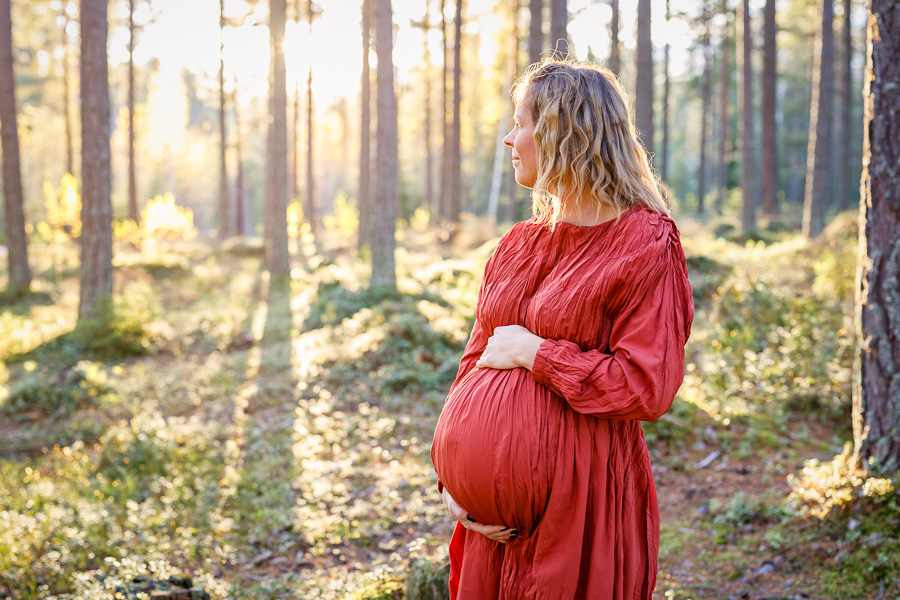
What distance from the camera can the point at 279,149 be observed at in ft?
47.6

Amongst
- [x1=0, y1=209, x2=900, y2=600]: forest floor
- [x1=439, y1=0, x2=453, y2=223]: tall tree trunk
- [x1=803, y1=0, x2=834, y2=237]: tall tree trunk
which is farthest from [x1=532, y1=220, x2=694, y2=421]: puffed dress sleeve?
[x1=439, y1=0, x2=453, y2=223]: tall tree trunk

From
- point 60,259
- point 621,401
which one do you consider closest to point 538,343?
point 621,401

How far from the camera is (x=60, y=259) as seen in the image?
18125 mm

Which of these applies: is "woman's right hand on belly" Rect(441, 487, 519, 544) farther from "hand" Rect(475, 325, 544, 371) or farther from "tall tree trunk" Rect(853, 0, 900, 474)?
"tall tree trunk" Rect(853, 0, 900, 474)

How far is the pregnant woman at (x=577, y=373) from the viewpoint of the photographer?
5.62 ft

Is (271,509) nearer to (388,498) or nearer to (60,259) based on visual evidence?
(388,498)

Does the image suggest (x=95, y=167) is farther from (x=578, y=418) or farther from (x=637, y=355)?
(x=637, y=355)

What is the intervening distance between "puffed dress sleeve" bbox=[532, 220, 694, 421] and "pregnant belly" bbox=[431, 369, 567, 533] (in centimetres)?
10

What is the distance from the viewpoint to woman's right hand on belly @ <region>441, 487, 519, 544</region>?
1.88 metres

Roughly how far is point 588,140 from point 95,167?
10401 mm

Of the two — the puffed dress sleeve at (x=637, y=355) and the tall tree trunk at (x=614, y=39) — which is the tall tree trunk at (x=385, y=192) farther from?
the puffed dress sleeve at (x=637, y=355)

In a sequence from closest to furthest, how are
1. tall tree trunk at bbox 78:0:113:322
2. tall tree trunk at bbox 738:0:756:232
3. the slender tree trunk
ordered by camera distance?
tall tree trunk at bbox 78:0:113:322 < the slender tree trunk < tall tree trunk at bbox 738:0:756:232

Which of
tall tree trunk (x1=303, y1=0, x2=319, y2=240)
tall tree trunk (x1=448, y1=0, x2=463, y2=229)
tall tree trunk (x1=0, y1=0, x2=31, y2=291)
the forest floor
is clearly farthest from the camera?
tall tree trunk (x1=303, y1=0, x2=319, y2=240)

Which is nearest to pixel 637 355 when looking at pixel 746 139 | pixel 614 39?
pixel 614 39
